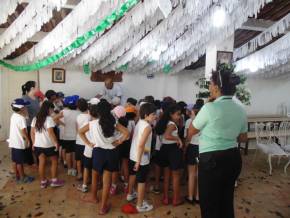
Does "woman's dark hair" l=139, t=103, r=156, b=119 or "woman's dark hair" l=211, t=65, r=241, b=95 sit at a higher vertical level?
"woman's dark hair" l=211, t=65, r=241, b=95

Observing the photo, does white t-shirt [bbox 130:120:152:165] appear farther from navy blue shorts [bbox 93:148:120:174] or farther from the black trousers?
the black trousers

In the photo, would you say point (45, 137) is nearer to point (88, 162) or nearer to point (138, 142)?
point (88, 162)

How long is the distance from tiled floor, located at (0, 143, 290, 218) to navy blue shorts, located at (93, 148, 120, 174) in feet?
2.01

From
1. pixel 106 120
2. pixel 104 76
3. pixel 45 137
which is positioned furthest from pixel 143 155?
pixel 104 76

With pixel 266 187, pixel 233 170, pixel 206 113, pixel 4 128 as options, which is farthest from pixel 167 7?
pixel 4 128

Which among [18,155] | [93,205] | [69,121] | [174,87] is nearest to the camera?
[93,205]

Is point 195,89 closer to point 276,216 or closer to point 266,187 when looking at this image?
point 266,187

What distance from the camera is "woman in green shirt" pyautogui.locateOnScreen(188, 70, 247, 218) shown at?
1.98 m

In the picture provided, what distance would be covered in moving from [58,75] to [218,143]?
246 inches

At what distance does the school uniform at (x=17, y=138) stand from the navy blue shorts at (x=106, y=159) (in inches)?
56.7

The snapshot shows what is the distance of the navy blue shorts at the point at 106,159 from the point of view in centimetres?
291

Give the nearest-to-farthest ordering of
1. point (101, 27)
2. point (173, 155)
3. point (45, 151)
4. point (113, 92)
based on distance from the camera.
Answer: point (101, 27), point (173, 155), point (45, 151), point (113, 92)

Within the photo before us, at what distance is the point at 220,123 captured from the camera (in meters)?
1.96

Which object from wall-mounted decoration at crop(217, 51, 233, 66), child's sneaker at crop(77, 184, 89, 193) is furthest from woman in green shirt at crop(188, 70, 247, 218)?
wall-mounted decoration at crop(217, 51, 233, 66)
